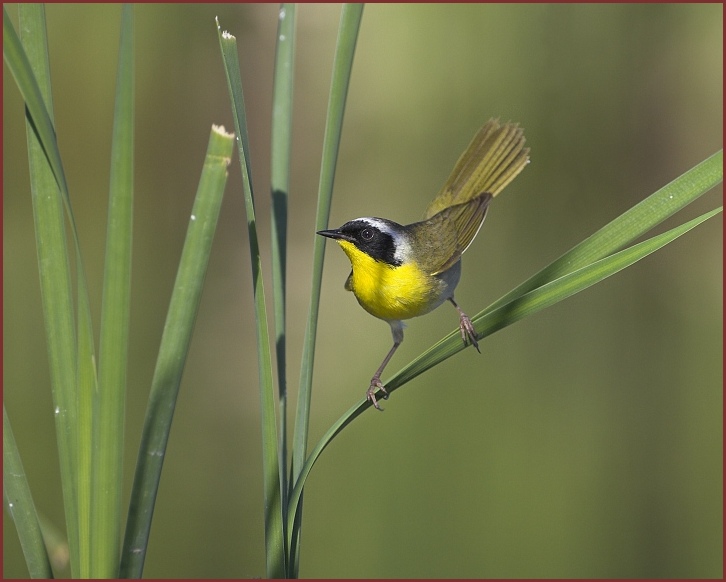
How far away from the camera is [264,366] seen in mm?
489

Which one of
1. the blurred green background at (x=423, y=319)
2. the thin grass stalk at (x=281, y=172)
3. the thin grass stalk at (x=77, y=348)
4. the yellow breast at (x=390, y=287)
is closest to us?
the thin grass stalk at (x=77, y=348)

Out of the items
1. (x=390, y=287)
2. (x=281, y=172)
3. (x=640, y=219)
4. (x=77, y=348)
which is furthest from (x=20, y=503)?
(x=390, y=287)

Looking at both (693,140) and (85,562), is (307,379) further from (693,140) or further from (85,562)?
(693,140)

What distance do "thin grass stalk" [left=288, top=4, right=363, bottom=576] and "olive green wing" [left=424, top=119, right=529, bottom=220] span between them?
508 mm

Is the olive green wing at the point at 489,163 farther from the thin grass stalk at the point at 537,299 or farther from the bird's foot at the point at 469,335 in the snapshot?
the thin grass stalk at the point at 537,299

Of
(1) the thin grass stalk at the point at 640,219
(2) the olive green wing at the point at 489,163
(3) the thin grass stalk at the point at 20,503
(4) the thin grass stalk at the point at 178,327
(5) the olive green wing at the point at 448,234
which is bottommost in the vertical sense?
(3) the thin grass stalk at the point at 20,503

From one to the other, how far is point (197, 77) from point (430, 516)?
1.38 meters

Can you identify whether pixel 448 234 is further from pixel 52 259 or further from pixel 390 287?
pixel 52 259

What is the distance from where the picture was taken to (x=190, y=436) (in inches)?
81.1

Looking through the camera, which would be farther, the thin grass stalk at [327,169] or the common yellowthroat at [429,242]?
the common yellowthroat at [429,242]

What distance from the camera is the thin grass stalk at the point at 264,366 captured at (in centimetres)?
48

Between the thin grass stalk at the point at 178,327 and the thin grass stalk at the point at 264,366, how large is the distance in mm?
18

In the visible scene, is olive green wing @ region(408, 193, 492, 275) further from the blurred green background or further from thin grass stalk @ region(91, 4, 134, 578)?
the blurred green background

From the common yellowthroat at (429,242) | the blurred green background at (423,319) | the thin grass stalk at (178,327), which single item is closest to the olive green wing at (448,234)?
the common yellowthroat at (429,242)
